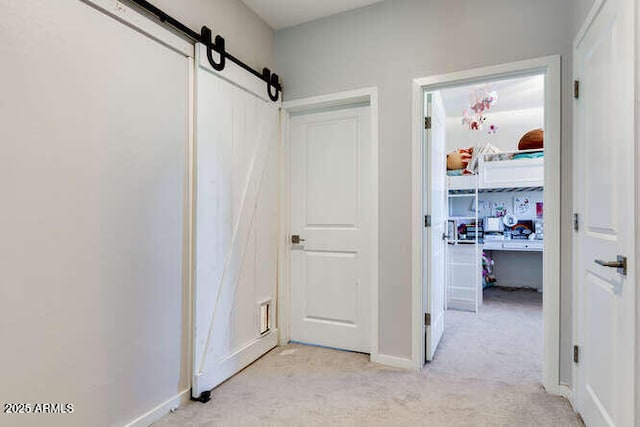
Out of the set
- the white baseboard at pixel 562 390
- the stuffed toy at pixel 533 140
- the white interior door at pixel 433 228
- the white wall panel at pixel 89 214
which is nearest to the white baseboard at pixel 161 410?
the white wall panel at pixel 89 214

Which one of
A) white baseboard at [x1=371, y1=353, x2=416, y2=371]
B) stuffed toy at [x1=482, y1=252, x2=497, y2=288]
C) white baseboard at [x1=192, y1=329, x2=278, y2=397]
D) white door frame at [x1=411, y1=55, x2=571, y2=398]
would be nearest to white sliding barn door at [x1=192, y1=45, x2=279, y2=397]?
white baseboard at [x1=192, y1=329, x2=278, y2=397]

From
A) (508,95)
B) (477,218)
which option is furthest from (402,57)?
(508,95)

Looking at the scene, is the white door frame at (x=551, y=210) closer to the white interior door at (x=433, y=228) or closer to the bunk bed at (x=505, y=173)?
the white interior door at (x=433, y=228)

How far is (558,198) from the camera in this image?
2.08 metres

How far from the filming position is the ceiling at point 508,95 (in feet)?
13.7

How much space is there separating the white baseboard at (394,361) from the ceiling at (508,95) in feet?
10.2

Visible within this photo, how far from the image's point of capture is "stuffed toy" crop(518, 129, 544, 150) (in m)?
4.71

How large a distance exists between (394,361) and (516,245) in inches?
130

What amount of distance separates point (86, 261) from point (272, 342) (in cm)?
173

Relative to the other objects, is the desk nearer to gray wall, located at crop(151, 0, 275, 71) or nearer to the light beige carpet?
the light beige carpet

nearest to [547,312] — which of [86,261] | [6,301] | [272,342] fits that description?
[272,342]

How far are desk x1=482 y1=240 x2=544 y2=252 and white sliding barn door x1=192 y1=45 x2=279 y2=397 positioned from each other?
3.50 meters

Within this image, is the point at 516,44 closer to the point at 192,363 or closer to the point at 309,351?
the point at 309,351

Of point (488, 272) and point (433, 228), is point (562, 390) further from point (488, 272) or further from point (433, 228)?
point (488, 272)
